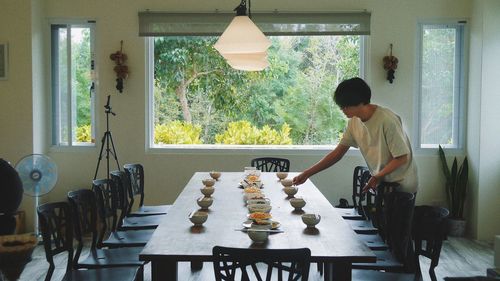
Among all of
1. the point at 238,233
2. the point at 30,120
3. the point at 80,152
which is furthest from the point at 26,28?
the point at 238,233

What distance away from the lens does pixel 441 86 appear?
229 inches

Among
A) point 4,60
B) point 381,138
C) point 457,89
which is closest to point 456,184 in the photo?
point 457,89

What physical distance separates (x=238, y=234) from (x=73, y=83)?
3884 millimetres

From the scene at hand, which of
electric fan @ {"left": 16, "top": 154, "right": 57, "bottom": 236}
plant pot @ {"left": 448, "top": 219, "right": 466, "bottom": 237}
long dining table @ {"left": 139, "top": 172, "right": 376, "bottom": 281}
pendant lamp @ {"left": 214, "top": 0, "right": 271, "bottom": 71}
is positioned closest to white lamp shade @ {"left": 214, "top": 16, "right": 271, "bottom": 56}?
pendant lamp @ {"left": 214, "top": 0, "right": 271, "bottom": 71}

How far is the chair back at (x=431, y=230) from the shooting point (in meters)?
2.69

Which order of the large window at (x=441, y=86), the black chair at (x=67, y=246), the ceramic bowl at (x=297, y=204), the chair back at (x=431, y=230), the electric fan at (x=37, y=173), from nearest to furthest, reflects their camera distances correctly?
the chair back at (x=431, y=230) < the black chair at (x=67, y=246) < the ceramic bowl at (x=297, y=204) < the electric fan at (x=37, y=173) < the large window at (x=441, y=86)

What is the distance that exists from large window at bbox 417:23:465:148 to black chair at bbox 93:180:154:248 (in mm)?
3396

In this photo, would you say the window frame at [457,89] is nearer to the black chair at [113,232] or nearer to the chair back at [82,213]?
the black chair at [113,232]

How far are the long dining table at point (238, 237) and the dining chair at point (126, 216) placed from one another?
56cm

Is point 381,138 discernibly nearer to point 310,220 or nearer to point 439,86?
point 310,220

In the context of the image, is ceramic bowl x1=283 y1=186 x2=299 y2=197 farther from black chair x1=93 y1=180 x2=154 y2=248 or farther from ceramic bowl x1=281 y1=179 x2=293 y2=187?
black chair x1=93 y1=180 x2=154 y2=248

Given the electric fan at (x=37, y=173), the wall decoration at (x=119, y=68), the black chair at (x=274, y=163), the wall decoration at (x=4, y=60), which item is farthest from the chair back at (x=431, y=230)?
the wall decoration at (x=4, y=60)

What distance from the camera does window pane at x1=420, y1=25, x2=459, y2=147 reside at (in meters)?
5.79

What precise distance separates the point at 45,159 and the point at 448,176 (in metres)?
3.95
